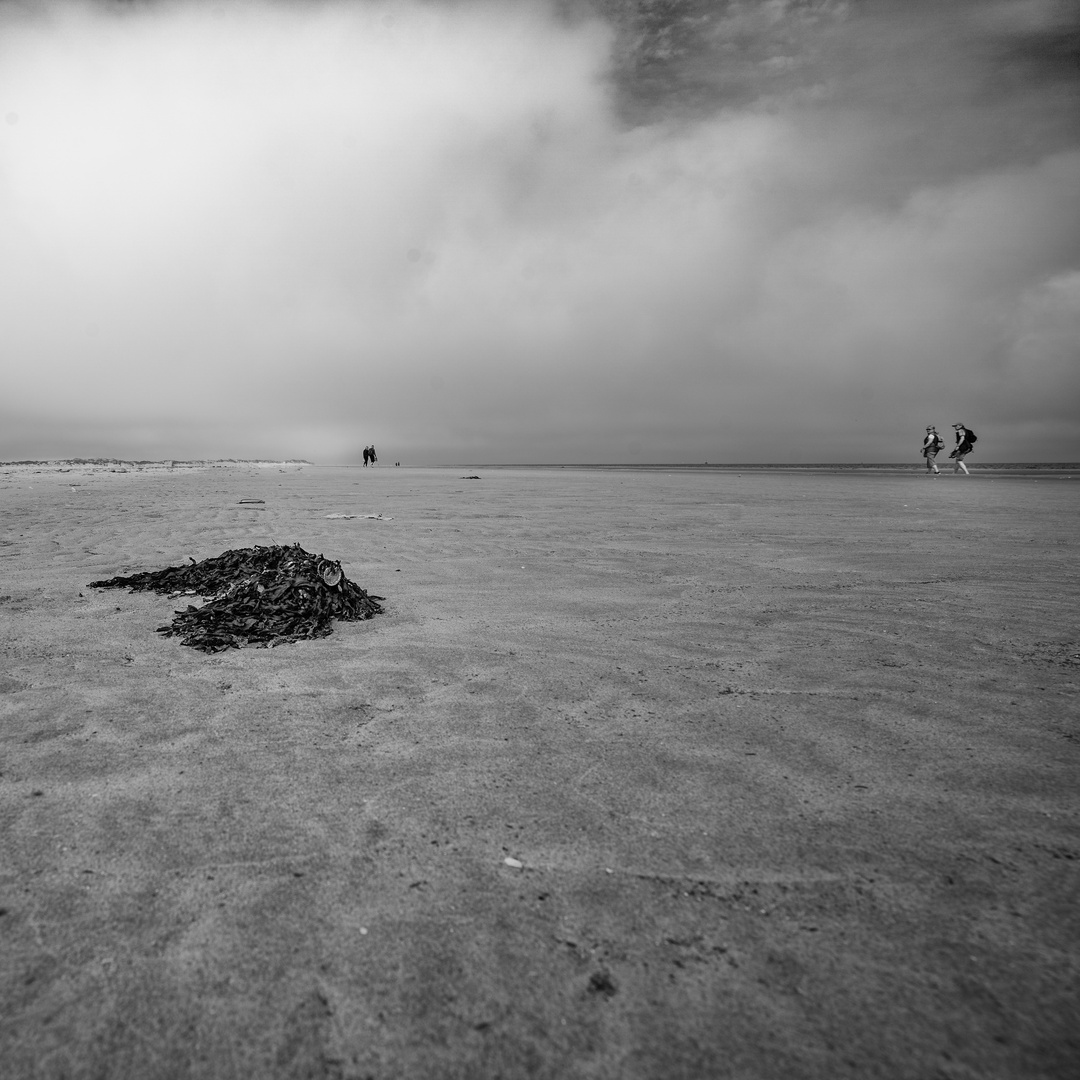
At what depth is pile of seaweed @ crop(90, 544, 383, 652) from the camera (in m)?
5.06

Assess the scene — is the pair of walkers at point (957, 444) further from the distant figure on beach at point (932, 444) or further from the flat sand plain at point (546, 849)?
the flat sand plain at point (546, 849)

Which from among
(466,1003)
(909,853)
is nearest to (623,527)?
(909,853)

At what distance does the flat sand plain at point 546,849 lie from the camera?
5.45ft

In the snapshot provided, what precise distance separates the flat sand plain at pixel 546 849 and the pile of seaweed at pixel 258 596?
248mm

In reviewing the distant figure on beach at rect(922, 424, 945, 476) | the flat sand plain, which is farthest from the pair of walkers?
the flat sand plain

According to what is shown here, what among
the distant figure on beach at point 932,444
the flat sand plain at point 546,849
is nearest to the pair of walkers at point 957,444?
the distant figure on beach at point 932,444

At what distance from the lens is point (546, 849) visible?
239 cm

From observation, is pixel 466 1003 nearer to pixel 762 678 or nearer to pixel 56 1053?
pixel 56 1053

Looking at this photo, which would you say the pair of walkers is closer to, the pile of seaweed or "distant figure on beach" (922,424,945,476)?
"distant figure on beach" (922,424,945,476)

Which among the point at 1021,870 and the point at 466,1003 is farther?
the point at 1021,870

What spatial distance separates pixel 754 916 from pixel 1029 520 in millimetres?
13464

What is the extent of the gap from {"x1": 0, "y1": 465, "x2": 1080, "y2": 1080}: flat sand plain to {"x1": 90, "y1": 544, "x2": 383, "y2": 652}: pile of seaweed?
0.82ft

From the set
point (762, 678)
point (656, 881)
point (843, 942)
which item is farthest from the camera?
point (762, 678)

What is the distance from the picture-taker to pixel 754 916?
205cm
